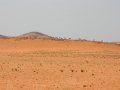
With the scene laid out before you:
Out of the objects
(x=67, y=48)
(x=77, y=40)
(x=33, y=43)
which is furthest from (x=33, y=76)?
(x=77, y=40)

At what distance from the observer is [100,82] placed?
1545 cm

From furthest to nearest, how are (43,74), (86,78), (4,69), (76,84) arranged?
1. (4,69)
2. (43,74)
3. (86,78)
4. (76,84)

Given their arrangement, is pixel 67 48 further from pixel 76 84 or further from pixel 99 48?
pixel 76 84

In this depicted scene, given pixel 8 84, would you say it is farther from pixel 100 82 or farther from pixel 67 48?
pixel 67 48

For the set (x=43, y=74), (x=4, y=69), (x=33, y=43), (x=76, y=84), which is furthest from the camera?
(x=33, y=43)

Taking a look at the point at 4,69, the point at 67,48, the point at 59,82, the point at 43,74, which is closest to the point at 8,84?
the point at 59,82

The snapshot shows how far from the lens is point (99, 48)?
4153 centimetres

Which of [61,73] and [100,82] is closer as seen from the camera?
[100,82]

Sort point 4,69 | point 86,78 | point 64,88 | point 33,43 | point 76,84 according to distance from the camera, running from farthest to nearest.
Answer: point 33,43 → point 4,69 → point 86,78 → point 76,84 → point 64,88

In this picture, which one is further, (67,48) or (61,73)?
(67,48)

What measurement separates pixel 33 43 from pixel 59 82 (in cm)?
2771

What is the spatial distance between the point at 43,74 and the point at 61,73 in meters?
1.03

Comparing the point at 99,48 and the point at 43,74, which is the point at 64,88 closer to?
the point at 43,74

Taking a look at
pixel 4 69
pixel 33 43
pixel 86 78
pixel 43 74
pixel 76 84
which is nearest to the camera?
pixel 76 84
